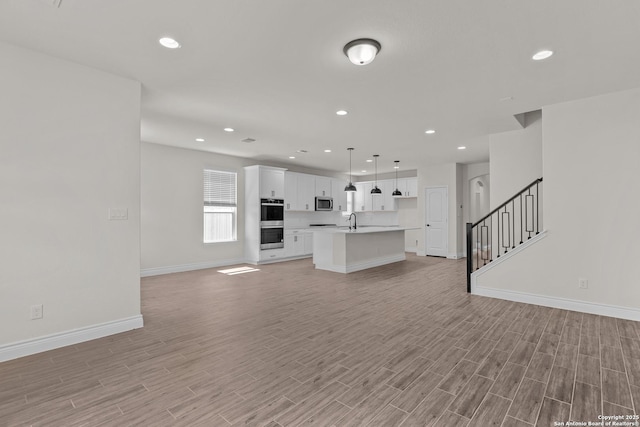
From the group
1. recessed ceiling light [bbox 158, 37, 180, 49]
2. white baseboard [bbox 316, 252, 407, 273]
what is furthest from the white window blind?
recessed ceiling light [bbox 158, 37, 180, 49]

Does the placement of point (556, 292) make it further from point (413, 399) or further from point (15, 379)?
point (15, 379)

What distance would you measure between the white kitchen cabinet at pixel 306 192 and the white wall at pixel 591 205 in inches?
240

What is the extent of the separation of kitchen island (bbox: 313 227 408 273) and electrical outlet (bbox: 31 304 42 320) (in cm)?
491

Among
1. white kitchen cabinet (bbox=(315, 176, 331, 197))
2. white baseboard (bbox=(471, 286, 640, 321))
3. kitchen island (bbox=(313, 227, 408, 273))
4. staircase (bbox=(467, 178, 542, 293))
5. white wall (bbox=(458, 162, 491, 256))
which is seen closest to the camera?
white baseboard (bbox=(471, 286, 640, 321))

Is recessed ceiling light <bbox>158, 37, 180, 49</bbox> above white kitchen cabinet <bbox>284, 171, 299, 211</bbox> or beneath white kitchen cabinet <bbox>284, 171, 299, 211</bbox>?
above

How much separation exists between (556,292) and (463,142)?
135 inches

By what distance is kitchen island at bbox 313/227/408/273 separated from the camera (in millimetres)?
6744

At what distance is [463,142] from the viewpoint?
6.40 m

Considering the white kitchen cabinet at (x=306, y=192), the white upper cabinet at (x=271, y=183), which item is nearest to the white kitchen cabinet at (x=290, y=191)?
the white kitchen cabinet at (x=306, y=192)

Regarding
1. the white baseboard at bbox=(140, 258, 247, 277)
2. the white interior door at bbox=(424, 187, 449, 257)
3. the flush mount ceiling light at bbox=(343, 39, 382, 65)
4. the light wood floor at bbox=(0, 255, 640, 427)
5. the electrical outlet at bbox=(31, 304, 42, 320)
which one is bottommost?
the light wood floor at bbox=(0, 255, 640, 427)

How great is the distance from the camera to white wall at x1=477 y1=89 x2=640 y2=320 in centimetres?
372

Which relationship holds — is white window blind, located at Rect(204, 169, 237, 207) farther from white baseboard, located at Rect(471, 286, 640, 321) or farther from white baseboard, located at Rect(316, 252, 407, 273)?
white baseboard, located at Rect(471, 286, 640, 321)

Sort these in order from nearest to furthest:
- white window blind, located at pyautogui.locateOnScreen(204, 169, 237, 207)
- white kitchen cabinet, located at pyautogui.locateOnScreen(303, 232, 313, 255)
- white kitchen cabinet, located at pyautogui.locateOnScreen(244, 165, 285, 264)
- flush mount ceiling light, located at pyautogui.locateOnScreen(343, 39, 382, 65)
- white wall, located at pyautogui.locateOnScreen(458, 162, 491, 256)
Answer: flush mount ceiling light, located at pyautogui.locateOnScreen(343, 39, 382, 65) → white window blind, located at pyautogui.locateOnScreen(204, 169, 237, 207) → white kitchen cabinet, located at pyautogui.locateOnScreen(244, 165, 285, 264) → white wall, located at pyautogui.locateOnScreen(458, 162, 491, 256) → white kitchen cabinet, located at pyautogui.locateOnScreen(303, 232, 313, 255)

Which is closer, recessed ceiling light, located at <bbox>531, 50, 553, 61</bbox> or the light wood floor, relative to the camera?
the light wood floor
